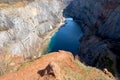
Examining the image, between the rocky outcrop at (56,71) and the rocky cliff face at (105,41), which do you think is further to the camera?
the rocky cliff face at (105,41)

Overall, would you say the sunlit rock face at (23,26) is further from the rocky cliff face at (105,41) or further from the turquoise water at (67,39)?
the rocky cliff face at (105,41)

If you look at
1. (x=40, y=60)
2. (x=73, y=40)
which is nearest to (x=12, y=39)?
(x=73, y=40)

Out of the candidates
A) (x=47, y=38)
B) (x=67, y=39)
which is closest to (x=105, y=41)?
(x=67, y=39)

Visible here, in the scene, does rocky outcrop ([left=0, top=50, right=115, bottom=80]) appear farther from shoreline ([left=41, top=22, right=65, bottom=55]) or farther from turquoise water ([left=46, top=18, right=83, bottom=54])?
turquoise water ([left=46, top=18, right=83, bottom=54])

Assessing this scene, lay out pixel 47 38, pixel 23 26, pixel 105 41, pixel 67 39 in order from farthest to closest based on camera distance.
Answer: pixel 67 39
pixel 47 38
pixel 23 26
pixel 105 41

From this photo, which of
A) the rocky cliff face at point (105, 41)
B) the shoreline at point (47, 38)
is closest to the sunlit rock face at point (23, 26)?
the shoreline at point (47, 38)

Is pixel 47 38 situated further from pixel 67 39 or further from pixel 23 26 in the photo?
pixel 23 26

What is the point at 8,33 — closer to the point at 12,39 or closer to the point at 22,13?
the point at 12,39
